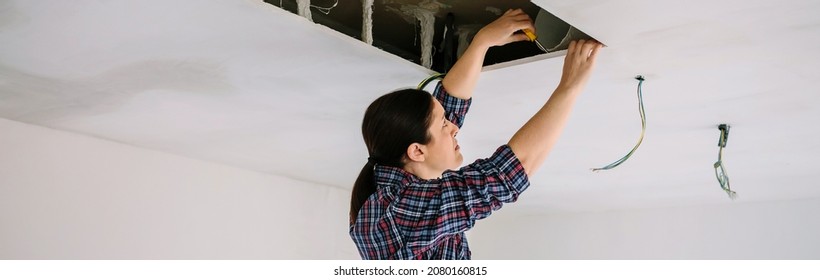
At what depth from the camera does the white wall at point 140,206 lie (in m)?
4.04

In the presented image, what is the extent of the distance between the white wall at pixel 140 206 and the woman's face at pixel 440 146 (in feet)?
8.82

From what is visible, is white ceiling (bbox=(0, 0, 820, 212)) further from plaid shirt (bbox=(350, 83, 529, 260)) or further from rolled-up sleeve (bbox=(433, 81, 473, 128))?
plaid shirt (bbox=(350, 83, 529, 260))

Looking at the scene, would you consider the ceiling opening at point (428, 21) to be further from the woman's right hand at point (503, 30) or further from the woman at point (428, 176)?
the woman at point (428, 176)

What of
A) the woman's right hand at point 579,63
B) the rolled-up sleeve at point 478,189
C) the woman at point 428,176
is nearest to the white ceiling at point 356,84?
the woman's right hand at point 579,63

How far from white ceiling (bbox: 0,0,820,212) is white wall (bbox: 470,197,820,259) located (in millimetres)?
548

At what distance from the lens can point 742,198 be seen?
5102 mm

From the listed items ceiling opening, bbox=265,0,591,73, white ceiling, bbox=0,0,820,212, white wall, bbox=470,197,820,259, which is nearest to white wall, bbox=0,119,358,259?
white ceiling, bbox=0,0,820,212

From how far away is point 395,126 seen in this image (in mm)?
2004

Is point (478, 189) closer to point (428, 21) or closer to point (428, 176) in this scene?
point (428, 176)

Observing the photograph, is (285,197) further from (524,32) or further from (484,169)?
(484,169)

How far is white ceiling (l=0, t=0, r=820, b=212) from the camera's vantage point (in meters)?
2.46

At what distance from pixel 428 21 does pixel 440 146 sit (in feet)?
3.44

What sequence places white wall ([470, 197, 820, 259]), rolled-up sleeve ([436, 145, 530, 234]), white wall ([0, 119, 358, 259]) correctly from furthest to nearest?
1. white wall ([470, 197, 820, 259])
2. white wall ([0, 119, 358, 259])
3. rolled-up sleeve ([436, 145, 530, 234])

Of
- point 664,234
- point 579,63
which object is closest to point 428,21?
point 579,63
